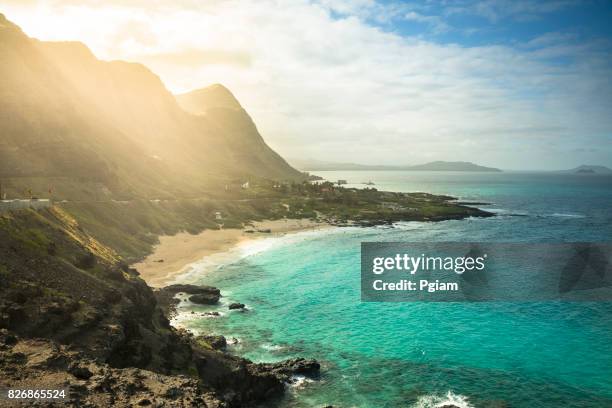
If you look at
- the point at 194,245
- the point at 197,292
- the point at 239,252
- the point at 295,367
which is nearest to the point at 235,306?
the point at 197,292

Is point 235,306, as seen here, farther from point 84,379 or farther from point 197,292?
point 84,379

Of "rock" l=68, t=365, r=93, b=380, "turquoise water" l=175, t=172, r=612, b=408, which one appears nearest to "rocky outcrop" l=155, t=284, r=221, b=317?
"turquoise water" l=175, t=172, r=612, b=408

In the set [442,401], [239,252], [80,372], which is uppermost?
[80,372]

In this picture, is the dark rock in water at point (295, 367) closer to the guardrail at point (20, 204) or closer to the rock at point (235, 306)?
the rock at point (235, 306)

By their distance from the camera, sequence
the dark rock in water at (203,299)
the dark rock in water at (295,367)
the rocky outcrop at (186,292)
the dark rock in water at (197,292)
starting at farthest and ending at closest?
the dark rock in water at (197,292) → the dark rock in water at (203,299) → the rocky outcrop at (186,292) → the dark rock in water at (295,367)

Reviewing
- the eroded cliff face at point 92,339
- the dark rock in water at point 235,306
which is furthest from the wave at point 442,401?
the dark rock in water at point 235,306

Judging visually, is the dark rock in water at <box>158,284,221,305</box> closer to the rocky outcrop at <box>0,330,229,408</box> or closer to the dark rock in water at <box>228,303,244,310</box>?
the dark rock in water at <box>228,303,244,310</box>
